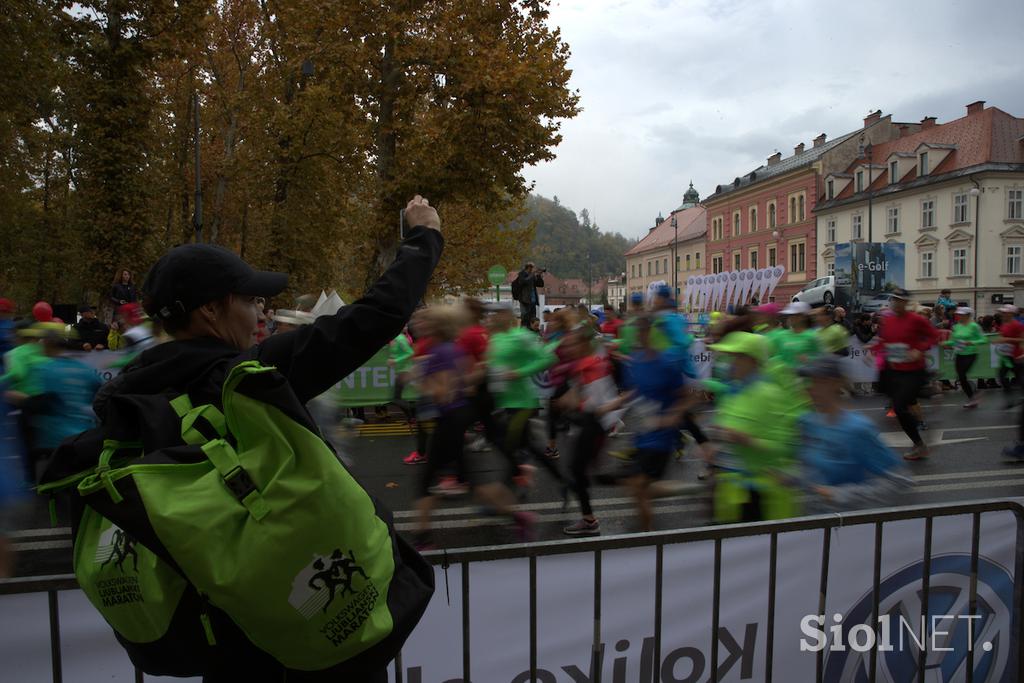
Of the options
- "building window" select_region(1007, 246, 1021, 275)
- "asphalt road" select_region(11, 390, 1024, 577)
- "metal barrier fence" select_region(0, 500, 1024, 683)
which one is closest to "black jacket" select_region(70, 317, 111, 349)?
"asphalt road" select_region(11, 390, 1024, 577)

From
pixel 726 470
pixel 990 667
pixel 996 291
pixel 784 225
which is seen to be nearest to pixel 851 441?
pixel 726 470

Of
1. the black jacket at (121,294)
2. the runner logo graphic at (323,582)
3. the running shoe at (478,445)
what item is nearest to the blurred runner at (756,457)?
the runner logo graphic at (323,582)

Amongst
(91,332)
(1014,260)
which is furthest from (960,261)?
(91,332)

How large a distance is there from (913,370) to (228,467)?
8.93 metres

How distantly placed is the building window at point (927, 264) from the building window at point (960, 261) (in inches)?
62.0

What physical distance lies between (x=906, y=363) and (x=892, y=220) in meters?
47.2

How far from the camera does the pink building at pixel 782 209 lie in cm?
5628

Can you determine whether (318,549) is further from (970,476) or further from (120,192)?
(120,192)

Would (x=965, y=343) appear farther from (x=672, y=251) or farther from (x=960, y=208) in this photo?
(x=672, y=251)

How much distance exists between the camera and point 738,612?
2605mm

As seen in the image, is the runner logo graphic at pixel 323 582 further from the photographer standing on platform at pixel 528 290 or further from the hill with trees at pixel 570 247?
the hill with trees at pixel 570 247

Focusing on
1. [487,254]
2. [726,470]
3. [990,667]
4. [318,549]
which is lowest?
[990,667]

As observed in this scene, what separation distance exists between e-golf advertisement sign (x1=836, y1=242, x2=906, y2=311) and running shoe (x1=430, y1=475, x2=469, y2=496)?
31.9m

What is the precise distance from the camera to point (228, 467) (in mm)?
1286
